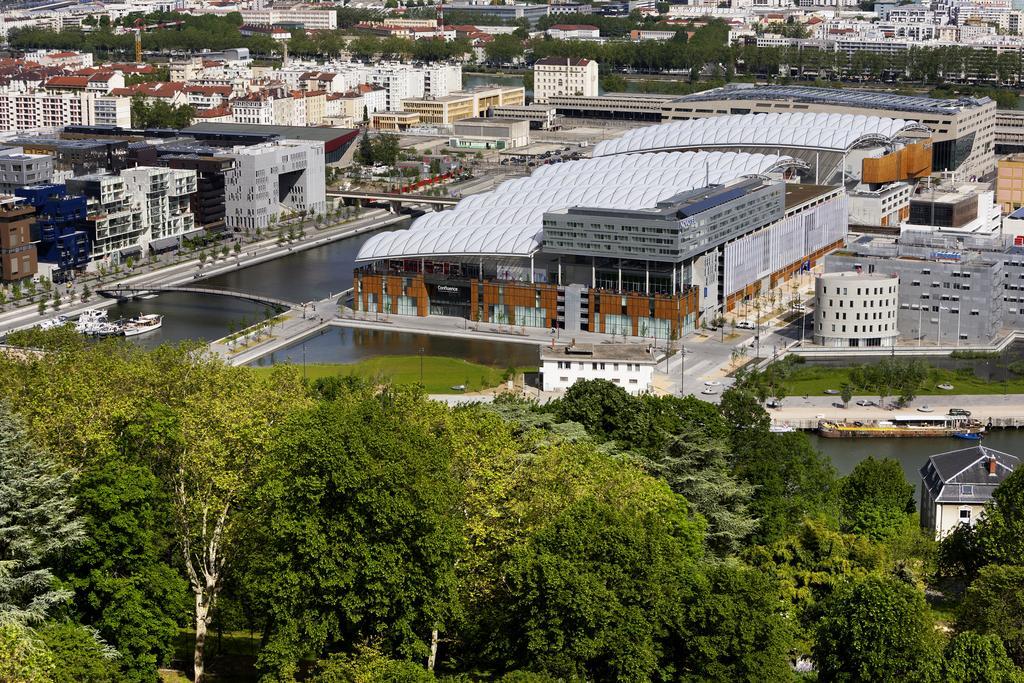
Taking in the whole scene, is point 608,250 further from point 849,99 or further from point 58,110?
point 58,110

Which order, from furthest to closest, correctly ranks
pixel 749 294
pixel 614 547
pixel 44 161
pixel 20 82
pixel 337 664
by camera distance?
pixel 20 82 → pixel 44 161 → pixel 749 294 → pixel 614 547 → pixel 337 664

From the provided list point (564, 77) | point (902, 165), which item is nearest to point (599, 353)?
point (902, 165)

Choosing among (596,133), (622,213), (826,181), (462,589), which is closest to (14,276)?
(622,213)

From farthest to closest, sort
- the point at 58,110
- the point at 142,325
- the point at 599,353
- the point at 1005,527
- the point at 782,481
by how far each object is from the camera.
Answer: the point at 58,110
the point at 142,325
the point at 599,353
the point at 782,481
the point at 1005,527

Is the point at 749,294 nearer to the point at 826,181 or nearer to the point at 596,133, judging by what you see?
the point at 826,181

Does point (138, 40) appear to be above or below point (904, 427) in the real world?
above

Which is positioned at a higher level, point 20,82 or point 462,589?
point 20,82
